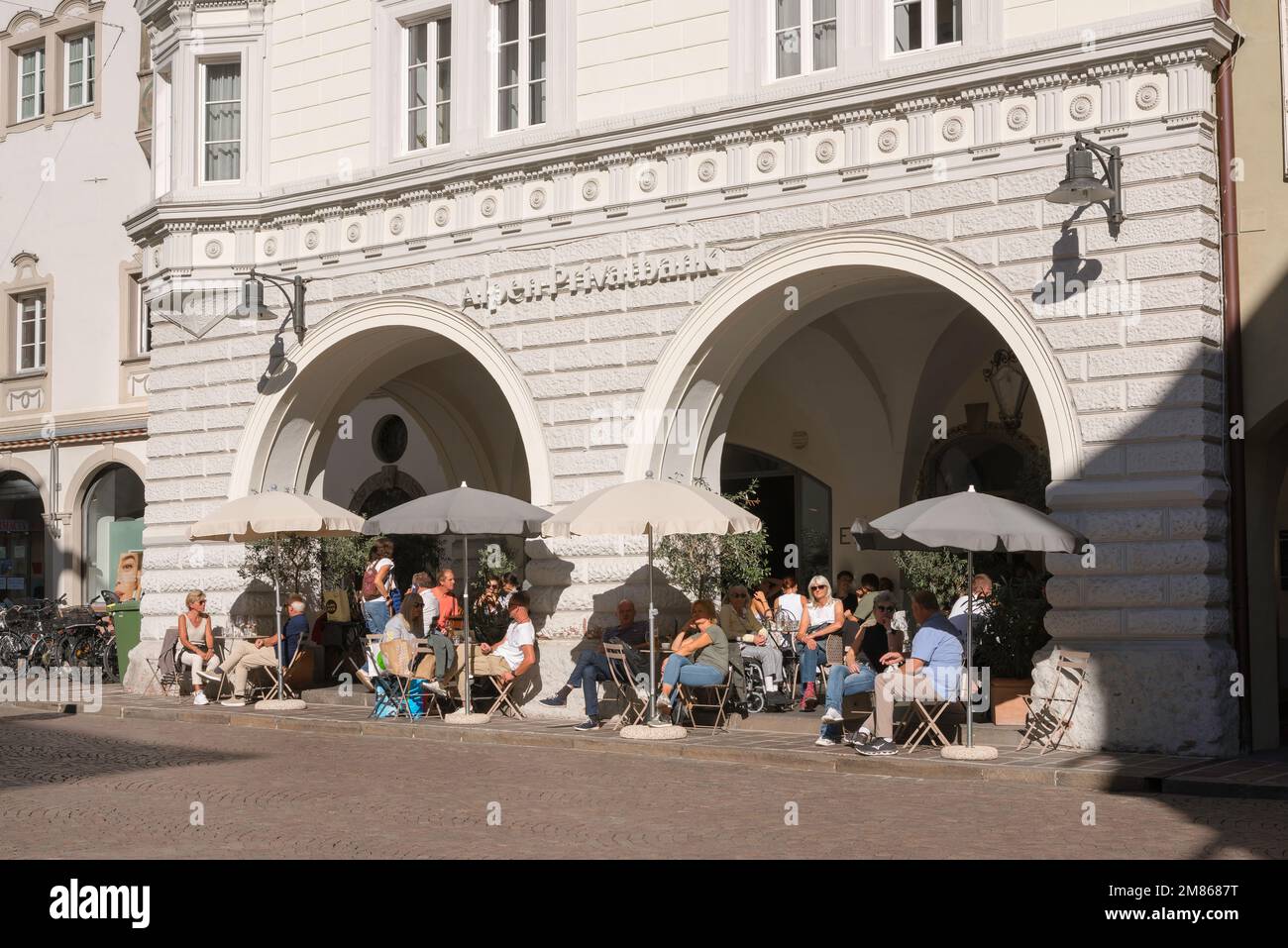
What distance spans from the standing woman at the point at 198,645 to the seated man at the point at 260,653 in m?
0.10

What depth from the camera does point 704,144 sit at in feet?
53.9

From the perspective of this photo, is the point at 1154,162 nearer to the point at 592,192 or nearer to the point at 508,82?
the point at 592,192

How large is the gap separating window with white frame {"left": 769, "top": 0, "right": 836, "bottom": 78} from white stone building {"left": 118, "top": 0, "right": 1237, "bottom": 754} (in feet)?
0.09

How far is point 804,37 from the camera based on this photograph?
1602cm

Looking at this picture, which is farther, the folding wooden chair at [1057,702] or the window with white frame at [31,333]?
the window with white frame at [31,333]

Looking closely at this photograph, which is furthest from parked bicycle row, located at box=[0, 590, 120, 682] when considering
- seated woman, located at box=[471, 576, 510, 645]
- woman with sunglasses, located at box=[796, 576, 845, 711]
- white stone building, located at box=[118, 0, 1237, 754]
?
woman with sunglasses, located at box=[796, 576, 845, 711]

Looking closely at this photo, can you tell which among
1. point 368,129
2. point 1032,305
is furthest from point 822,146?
point 368,129

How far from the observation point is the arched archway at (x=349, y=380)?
17844mm

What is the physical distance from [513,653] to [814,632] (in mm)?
2981

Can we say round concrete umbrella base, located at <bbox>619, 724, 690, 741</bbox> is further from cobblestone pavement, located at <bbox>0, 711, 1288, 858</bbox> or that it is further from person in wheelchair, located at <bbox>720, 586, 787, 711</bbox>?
person in wheelchair, located at <bbox>720, 586, 787, 711</bbox>

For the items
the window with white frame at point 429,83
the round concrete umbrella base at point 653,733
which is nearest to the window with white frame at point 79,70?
the window with white frame at point 429,83

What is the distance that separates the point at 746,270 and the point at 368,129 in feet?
17.8

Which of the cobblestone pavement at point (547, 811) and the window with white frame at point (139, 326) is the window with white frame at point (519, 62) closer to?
the cobblestone pavement at point (547, 811)

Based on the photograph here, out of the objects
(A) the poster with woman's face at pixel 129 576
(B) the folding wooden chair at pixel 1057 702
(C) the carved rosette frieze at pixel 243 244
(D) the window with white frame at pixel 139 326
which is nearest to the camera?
(B) the folding wooden chair at pixel 1057 702
